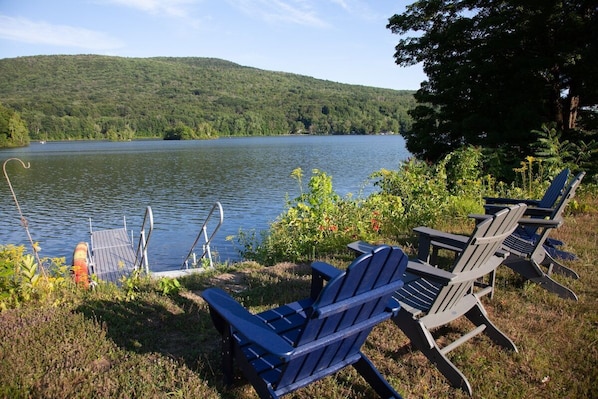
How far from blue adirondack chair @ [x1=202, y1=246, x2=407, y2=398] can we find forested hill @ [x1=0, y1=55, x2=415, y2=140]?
97956 millimetres

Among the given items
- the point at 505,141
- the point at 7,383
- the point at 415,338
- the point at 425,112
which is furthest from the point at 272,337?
the point at 425,112

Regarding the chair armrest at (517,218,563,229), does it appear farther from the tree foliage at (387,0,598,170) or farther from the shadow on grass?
the tree foliage at (387,0,598,170)

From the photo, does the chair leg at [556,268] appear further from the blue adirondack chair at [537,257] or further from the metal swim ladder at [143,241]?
the metal swim ladder at [143,241]

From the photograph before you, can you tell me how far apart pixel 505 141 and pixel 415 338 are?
1072 cm

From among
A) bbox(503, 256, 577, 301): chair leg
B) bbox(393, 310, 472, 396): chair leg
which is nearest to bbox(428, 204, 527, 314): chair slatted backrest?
bbox(393, 310, 472, 396): chair leg

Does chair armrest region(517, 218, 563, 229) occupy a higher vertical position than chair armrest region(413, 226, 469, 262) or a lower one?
higher

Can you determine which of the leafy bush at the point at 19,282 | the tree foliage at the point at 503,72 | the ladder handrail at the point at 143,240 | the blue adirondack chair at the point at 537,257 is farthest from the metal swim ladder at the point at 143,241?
the tree foliage at the point at 503,72

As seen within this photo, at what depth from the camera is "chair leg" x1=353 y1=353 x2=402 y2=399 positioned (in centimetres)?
246

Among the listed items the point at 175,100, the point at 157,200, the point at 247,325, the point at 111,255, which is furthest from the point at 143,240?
the point at 175,100

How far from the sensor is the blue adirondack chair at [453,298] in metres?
2.66

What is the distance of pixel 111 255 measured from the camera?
11.1 metres

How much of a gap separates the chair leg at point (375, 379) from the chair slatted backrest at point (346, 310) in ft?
0.74

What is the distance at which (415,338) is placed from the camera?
274cm

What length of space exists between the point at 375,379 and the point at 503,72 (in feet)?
40.6
